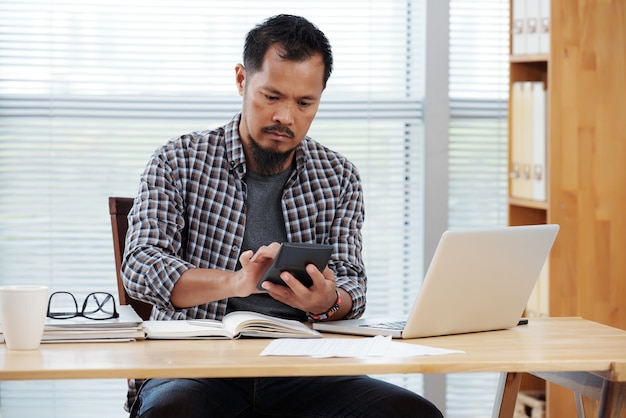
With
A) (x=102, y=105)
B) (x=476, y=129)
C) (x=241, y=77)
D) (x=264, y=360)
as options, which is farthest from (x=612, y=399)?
(x=102, y=105)

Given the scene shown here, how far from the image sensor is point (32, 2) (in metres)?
3.13

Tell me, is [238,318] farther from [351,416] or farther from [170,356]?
[351,416]

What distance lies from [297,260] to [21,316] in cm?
50

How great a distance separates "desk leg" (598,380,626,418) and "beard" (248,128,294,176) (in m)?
0.97

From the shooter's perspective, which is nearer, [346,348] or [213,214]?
[346,348]

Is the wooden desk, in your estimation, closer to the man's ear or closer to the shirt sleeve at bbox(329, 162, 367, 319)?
the shirt sleeve at bbox(329, 162, 367, 319)

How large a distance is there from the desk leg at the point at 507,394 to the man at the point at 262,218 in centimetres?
20

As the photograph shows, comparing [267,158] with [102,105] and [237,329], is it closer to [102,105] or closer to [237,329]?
[237,329]

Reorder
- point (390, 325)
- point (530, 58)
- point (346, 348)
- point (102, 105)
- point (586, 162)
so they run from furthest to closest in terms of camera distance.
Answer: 1. point (102, 105)
2. point (530, 58)
3. point (586, 162)
4. point (390, 325)
5. point (346, 348)

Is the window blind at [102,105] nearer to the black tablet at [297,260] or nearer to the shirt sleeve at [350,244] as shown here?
the shirt sleeve at [350,244]

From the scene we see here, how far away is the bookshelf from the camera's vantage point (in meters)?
2.71

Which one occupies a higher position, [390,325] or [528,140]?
[528,140]

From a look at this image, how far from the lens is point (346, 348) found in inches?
60.4

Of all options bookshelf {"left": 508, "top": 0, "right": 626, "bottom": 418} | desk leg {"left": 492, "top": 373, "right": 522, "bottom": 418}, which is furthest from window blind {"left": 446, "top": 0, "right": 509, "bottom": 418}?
desk leg {"left": 492, "top": 373, "right": 522, "bottom": 418}
